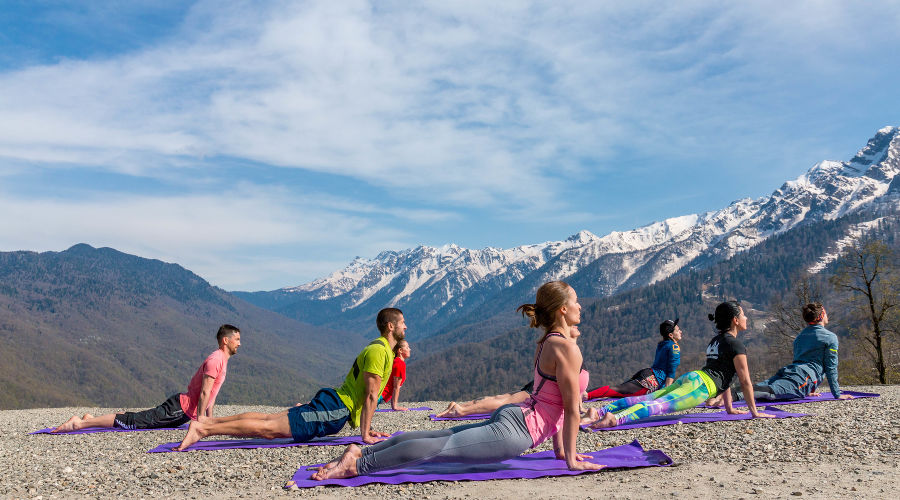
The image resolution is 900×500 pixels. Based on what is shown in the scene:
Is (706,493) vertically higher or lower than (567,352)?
lower

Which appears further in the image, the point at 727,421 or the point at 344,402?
the point at 727,421

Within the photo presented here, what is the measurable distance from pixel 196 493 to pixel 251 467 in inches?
63.8

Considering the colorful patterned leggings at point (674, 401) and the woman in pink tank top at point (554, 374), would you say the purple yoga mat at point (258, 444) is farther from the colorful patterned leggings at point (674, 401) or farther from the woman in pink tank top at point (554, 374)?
the colorful patterned leggings at point (674, 401)

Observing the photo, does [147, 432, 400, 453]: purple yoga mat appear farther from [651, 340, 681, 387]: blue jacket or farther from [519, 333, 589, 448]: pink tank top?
[651, 340, 681, 387]: blue jacket

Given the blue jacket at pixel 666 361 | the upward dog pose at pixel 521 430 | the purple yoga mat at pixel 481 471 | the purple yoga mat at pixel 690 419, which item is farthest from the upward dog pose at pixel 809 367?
the upward dog pose at pixel 521 430

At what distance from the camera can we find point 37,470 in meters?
9.38

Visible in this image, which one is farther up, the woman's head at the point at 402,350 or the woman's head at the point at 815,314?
the woman's head at the point at 815,314

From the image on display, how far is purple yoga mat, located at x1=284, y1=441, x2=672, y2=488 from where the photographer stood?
733 centimetres

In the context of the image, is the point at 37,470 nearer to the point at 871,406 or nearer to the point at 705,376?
the point at 705,376

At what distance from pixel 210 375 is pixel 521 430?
733 centimetres

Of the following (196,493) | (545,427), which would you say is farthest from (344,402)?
(545,427)

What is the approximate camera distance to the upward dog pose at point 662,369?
16203mm

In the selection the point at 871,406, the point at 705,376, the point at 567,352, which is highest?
the point at 567,352

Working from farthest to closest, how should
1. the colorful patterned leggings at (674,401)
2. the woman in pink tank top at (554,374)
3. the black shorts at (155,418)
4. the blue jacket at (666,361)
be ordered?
1. the blue jacket at (666,361)
2. the black shorts at (155,418)
3. the colorful patterned leggings at (674,401)
4. the woman in pink tank top at (554,374)
